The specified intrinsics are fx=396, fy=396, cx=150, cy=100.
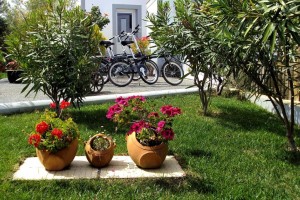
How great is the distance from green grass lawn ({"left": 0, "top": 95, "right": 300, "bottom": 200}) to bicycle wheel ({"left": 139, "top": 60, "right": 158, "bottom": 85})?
410cm

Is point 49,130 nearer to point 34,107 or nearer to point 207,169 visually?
point 207,169

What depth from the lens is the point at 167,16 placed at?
6590mm

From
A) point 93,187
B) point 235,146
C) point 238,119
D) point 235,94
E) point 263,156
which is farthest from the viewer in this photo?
point 235,94

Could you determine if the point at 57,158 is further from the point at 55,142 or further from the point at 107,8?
the point at 107,8

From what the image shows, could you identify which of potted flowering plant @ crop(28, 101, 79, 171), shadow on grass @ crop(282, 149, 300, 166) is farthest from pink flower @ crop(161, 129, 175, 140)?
shadow on grass @ crop(282, 149, 300, 166)

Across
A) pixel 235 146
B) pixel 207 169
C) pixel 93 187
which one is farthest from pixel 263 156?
pixel 93 187

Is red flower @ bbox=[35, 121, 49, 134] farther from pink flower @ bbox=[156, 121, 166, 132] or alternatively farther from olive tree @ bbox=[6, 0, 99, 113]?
olive tree @ bbox=[6, 0, 99, 113]

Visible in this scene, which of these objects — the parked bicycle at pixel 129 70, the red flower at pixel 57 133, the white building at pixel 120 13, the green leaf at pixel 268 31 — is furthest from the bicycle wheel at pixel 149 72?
the green leaf at pixel 268 31

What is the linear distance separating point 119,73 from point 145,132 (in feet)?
22.0

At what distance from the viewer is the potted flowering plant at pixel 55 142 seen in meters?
3.90

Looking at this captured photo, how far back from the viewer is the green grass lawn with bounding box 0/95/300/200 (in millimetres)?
3545

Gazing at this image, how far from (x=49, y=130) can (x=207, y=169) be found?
168 centimetres

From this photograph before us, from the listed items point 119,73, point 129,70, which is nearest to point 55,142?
point 119,73

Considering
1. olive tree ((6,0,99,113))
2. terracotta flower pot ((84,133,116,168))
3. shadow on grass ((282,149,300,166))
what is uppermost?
olive tree ((6,0,99,113))
